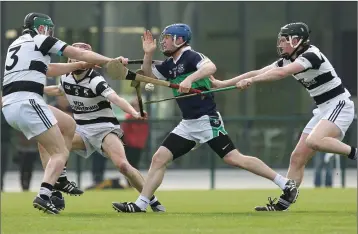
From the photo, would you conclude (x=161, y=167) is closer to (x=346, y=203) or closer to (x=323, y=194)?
(x=346, y=203)

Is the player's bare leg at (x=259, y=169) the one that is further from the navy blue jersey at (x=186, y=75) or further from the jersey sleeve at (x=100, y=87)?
the jersey sleeve at (x=100, y=87)

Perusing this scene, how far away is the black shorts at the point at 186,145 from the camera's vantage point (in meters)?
13.2

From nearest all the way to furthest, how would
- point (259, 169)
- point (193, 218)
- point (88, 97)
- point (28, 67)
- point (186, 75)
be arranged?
1. point (193, 218)
2. point (28, 67)
3. point (186, 75)
4. point (259, 169)
5. point (88, 97)

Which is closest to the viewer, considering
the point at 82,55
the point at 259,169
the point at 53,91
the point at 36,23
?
the point at 82,55

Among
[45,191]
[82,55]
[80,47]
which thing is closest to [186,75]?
[82,55]

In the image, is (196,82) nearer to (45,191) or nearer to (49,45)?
(49,45)

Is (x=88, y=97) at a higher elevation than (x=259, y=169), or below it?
higher

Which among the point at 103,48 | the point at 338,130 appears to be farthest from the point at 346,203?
the point at 103,48

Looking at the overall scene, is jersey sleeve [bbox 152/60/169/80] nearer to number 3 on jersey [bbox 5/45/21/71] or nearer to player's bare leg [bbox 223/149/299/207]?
player's bare leg [bbox 223/149/299/207]

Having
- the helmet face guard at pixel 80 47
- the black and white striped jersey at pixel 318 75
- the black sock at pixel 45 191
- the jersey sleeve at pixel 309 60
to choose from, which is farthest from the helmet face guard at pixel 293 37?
the black sock at pixel 45 191

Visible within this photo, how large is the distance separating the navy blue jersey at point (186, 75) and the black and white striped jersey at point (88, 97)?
2.76ft

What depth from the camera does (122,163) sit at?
13992 millimetres

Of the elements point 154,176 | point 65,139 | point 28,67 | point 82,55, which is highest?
point 82,55

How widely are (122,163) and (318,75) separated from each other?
7.87ft
